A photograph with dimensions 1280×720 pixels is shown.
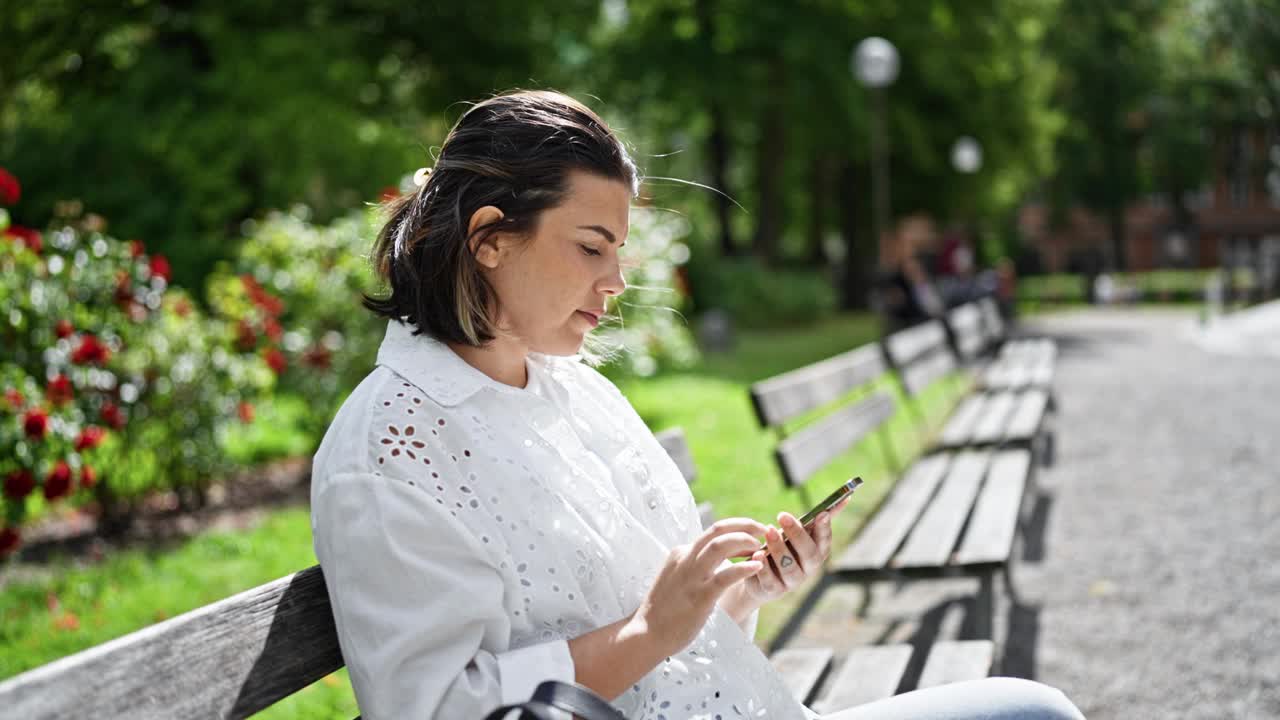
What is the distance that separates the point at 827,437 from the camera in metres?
4.88

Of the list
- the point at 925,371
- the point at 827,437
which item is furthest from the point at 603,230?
the point at 925,371

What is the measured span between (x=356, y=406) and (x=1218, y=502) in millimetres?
6227

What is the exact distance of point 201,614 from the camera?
1464 millimetres

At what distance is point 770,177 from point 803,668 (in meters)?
22.6

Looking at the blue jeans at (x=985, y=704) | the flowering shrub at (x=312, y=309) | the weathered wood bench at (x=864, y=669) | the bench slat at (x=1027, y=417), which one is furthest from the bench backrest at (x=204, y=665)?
the flowering shrub at (x=312, y=309)

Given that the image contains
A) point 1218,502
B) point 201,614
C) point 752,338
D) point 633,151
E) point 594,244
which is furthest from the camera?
point 752,338

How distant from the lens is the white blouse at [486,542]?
1482mm

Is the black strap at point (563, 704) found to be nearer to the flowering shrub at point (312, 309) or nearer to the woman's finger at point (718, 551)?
the woman's finger at point (718, 551)

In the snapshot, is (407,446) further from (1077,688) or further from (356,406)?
(1077,688)

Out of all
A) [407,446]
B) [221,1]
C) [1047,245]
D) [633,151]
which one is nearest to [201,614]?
[407,446]

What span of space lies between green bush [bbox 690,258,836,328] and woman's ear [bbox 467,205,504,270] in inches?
863

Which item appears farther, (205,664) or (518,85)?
(518,85)

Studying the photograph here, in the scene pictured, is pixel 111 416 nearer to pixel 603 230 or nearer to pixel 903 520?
pixel 903 520

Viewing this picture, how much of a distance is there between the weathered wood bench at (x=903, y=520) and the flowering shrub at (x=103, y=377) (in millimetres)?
3483
